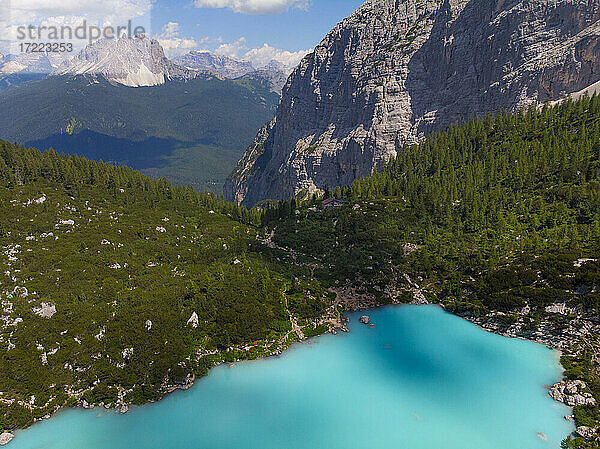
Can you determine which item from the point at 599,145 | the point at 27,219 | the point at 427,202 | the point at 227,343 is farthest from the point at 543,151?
the point at 27,219

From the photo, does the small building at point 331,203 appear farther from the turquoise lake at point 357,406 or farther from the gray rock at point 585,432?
the gray rock at point 585,432

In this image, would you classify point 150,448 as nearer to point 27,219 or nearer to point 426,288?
point 426,288

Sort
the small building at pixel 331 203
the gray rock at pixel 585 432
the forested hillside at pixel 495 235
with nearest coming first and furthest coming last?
the gray rock at pixel 585 432 → the forested hillside at pixel 495 235 → the small building at pixel 331 203

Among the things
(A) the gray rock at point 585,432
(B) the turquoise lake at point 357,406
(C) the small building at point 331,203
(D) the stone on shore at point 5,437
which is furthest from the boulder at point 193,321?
(C) the small building at point 331,203

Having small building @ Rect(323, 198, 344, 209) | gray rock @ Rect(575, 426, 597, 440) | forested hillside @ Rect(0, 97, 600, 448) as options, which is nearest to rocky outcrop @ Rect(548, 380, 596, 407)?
forested hillside @ Rect(0, 97, 600, 448)

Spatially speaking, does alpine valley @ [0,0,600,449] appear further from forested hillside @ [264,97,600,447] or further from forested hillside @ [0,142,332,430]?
forested hillside @ [264,97,600,447]
